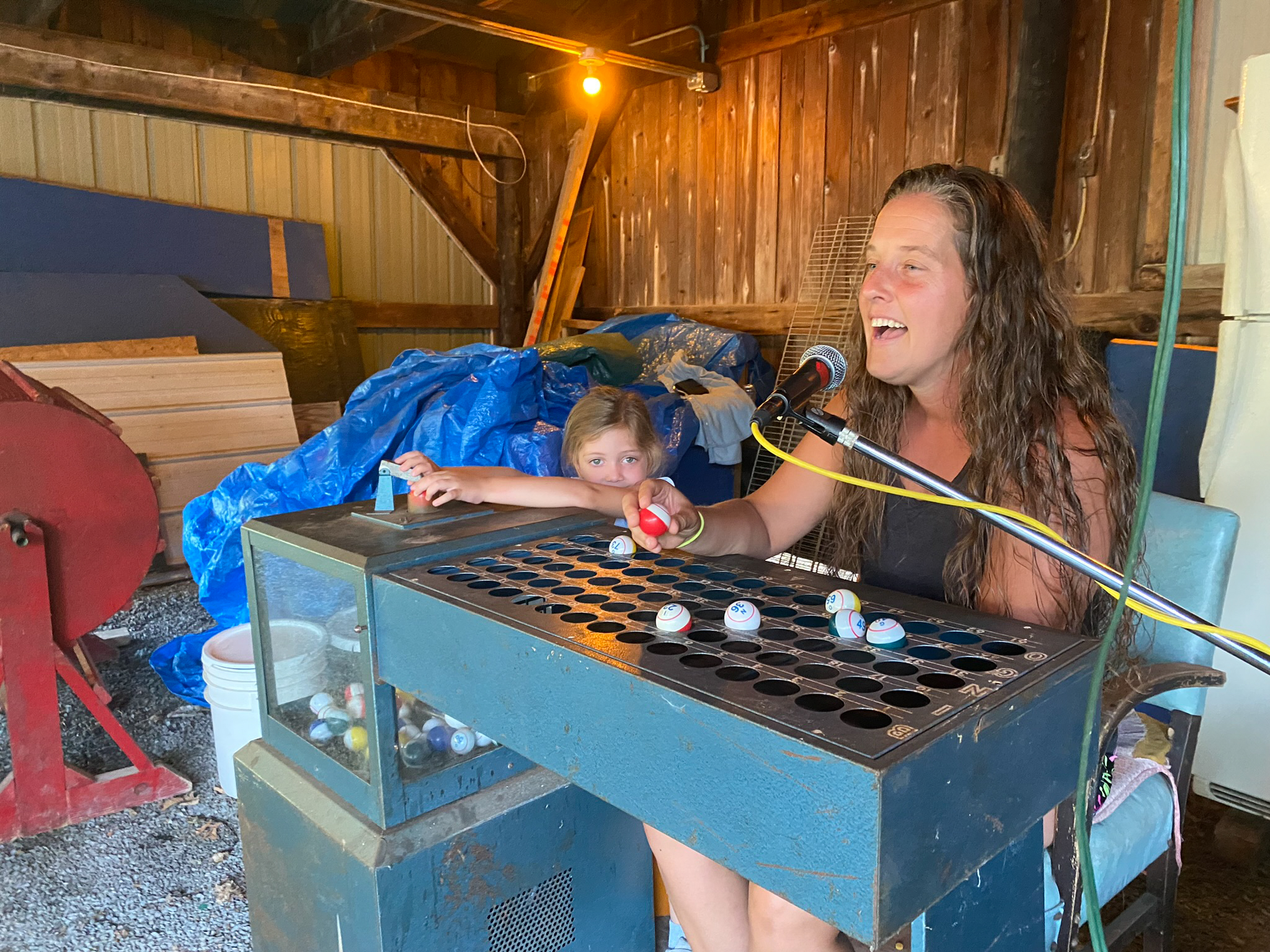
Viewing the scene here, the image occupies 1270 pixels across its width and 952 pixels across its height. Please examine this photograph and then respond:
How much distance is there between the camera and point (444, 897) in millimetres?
1258

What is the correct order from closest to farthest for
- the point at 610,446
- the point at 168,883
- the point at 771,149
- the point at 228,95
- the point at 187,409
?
the point at 168,883, the point at 610,446, the point at 187,409, the point at 771,149, the point at 228,95

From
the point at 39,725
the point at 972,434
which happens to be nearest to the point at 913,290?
the point at 972,434

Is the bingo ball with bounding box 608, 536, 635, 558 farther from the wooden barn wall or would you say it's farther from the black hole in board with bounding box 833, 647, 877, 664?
the wooden barn wall

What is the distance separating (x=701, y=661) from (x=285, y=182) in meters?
6.13

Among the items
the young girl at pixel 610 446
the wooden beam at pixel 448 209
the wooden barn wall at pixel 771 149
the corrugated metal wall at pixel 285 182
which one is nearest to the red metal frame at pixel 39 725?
the young girl at pixel 610 446

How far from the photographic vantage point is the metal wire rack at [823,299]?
4609 mm

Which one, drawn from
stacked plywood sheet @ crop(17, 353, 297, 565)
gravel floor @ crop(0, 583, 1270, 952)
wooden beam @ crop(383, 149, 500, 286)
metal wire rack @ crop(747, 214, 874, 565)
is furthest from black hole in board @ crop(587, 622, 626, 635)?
wooden beam @ crop(383, 149, 500, 286)

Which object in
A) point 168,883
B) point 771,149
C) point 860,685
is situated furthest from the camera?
point 771,149

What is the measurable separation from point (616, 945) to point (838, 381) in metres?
1.04

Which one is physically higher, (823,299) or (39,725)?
(823,299)

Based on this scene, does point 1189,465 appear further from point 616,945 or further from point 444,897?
point 444,897

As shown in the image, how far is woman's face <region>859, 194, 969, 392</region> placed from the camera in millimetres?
1343

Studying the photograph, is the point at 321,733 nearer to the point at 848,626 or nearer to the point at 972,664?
the point at 848,626

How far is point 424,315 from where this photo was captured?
261 inches
